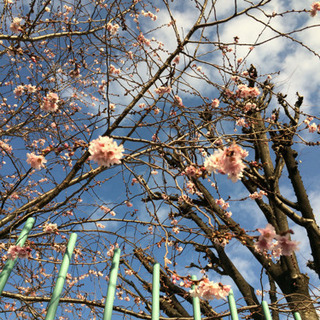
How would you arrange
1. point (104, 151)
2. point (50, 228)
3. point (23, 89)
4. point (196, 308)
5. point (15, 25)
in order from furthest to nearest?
point (23, 89), point (15, 25), point (50, 228), point (196, 308), point (104, 151)

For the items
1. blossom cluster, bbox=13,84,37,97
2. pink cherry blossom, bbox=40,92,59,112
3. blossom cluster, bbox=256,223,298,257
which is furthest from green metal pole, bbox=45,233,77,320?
blossom cluster, bbox=13,84,37,97

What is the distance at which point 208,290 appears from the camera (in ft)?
5.59

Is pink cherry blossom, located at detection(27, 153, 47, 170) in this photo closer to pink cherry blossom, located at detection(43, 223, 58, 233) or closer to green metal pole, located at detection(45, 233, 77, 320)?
pink cherry blossom, located at detection(43, 223, 58, 233)

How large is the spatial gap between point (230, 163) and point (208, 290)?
2.69 feet

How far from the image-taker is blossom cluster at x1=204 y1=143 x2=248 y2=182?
1442 millimetres

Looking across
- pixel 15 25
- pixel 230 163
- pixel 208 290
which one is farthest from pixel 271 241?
pixel 15 25

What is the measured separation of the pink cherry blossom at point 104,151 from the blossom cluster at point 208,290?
3.00ft

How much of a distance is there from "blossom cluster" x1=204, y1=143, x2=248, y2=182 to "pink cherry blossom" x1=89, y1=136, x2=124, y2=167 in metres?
0.53

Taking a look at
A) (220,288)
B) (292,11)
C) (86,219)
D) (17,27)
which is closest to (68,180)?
(86,219)

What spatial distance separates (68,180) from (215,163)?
4.36 feet

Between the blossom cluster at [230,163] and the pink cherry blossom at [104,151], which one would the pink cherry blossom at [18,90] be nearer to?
the pink cherry blossom at [104,151]

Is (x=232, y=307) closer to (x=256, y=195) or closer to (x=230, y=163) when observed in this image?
(x=230, y=163)

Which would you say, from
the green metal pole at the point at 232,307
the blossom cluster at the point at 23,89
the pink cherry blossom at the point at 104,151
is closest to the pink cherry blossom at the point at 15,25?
the blossom cluster at the point at 23,89

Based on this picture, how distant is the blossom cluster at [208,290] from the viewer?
1684 mm
